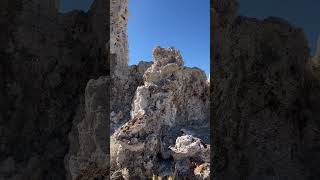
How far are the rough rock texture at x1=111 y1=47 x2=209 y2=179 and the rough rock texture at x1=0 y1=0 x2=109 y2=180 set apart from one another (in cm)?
374

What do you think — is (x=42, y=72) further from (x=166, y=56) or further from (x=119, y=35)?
(x=119, y=35)

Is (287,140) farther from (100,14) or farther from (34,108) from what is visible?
(34,108)

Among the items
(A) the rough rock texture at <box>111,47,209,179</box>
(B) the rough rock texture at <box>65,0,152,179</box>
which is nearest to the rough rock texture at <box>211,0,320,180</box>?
(B) the rough rock texture at <box>65,0,152,179</box>

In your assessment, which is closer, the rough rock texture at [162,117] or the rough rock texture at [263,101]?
the rough rock texture at [263,101]

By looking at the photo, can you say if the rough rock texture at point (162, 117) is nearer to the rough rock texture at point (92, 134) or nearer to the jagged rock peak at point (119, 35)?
the jagged rock peak at point (119, 35)

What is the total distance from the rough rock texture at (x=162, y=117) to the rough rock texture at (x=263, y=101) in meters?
3.93

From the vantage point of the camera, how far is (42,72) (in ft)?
6.57

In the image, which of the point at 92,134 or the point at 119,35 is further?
the point at 119,35

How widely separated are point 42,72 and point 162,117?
6.41 metres

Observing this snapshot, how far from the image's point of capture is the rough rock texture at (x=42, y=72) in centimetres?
193

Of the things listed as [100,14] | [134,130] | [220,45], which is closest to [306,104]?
[220,45]

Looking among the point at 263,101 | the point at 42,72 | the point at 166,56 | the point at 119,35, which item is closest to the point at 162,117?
the point at 166,56

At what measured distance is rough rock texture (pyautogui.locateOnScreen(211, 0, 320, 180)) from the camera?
175cm

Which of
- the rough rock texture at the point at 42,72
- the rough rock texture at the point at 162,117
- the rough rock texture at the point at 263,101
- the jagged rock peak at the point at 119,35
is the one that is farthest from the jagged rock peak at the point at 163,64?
the rough rock texture at the point at 263,101
